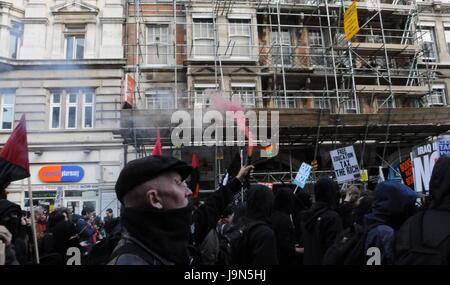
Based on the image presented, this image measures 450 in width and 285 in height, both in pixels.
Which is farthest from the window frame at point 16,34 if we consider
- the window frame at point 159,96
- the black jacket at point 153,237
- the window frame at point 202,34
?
the black jacket at point 153,237


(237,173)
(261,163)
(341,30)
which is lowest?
(237,173)

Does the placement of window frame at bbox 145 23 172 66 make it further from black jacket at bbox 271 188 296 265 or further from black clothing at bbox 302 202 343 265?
black clothing at bbox 302 202 343 265

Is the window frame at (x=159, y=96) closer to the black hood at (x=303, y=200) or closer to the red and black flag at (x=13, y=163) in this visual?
the black hood at (x=303, y=200)

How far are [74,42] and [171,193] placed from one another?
19.7m

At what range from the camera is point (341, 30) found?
1938 centimetres

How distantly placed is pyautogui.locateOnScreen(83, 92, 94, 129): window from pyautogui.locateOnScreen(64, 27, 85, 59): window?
2.00 metres

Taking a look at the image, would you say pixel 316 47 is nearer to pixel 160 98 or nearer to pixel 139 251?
pixel 160 98

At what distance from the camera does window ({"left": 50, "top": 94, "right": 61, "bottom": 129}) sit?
62.9 feet

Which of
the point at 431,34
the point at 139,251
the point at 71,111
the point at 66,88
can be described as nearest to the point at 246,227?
the point at 139,251

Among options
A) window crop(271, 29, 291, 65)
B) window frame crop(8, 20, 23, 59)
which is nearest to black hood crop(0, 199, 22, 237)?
window crop(271, 29, 291, 65)
